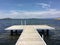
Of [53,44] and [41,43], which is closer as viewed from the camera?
[41,43]

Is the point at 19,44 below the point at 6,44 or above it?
above

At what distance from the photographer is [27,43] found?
15.0 metres

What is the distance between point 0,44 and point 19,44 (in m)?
9.18

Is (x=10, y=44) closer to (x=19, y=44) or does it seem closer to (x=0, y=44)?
(x=0, y=44)

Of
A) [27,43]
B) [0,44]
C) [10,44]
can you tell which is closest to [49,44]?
[10,44]

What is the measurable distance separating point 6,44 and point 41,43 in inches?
354

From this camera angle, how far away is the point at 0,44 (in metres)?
23.0

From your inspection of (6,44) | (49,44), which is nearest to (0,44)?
(6,44)

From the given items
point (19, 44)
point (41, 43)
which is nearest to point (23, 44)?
point (19, 44)

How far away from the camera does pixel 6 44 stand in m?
22.9

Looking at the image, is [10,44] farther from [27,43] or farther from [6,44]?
[27,43]

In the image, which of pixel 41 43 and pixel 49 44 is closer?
pixel 41 43

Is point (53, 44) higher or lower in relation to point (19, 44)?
lower

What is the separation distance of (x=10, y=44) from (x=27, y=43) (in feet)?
26.2
